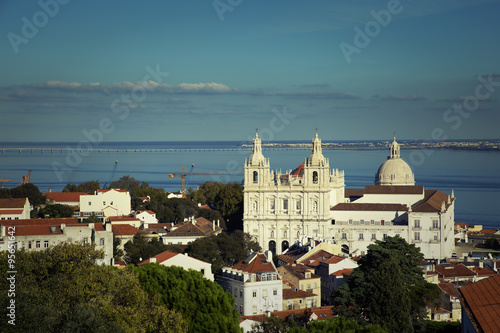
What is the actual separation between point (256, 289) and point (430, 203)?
2837 centimetres

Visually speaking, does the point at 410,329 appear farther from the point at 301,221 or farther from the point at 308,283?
the point at 301,221

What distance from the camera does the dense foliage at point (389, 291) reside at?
28.4 metres

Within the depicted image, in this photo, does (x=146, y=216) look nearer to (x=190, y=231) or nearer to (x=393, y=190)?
(x=190, y=231)

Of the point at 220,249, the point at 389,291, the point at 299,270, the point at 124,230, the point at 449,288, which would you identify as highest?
the point at 124,230

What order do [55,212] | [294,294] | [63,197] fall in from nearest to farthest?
[294,294]
[55,212]
[63,197]

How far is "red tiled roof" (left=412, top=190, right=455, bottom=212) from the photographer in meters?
59.3

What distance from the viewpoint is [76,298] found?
24406 mm

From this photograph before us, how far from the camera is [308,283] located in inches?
1571

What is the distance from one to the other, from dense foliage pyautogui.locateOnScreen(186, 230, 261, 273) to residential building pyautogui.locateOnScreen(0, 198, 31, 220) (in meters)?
11.1

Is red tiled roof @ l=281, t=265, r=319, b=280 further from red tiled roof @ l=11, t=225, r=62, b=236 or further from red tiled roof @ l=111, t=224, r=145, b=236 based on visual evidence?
red tiled roof @ l=111, t=224, r=145, b=236

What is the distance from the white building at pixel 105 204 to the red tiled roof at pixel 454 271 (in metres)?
26.7

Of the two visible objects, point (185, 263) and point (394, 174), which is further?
point (394, 174)

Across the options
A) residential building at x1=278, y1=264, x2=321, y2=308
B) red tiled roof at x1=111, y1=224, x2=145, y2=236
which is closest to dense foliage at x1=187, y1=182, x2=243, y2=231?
red tiled roof at x1=111, y1=224, x2=145, y2=236

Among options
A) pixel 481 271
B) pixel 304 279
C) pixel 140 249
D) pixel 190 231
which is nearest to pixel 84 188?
pixel 190 231
